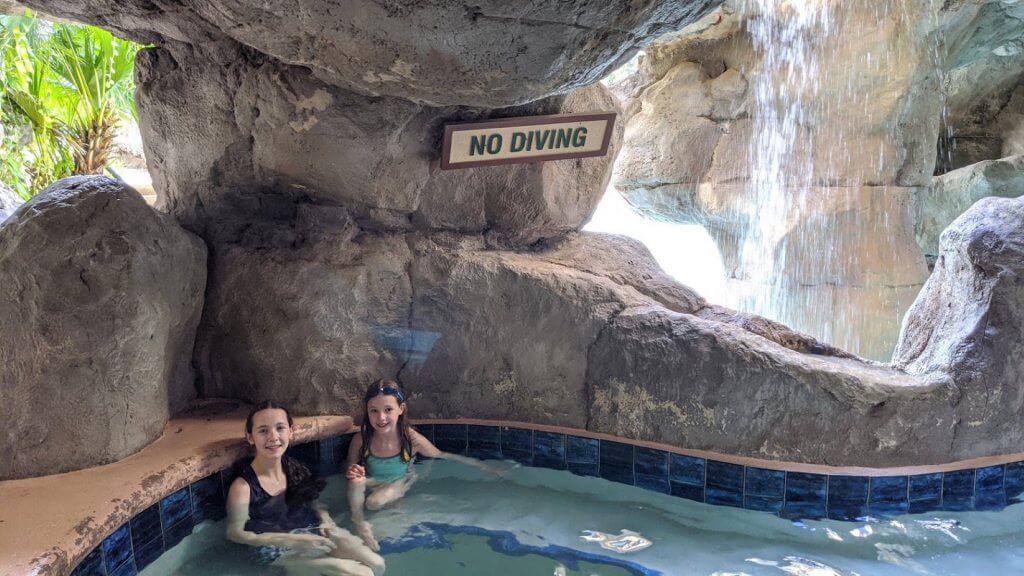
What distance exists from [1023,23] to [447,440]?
9.18 m

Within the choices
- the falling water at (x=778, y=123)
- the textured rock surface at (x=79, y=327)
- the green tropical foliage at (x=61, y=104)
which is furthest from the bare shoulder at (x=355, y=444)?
the falling water at (x=778, y=123)

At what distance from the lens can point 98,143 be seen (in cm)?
871

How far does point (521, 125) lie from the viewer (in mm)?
4141

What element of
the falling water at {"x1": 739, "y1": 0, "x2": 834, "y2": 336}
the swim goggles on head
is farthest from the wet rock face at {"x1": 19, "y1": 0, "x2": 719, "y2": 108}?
the falling water at {"x1": 739, "y1": 0, "x2": 834, "y2": 336}

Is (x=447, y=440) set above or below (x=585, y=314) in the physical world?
below

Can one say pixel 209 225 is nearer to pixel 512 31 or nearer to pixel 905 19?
pixel 512 31

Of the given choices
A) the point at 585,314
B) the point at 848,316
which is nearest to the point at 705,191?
the point at 848,316

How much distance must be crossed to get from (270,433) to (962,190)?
9.43 meters

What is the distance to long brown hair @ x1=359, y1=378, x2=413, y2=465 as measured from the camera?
13.0ft

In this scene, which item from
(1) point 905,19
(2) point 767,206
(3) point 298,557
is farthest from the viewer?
(2) point 767,206

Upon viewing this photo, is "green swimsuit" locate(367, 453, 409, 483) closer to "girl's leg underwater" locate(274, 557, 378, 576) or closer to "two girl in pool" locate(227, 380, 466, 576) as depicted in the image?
"two girl in pool" locate(227, 380, 466, 576)

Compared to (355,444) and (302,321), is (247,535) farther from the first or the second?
(302,321)

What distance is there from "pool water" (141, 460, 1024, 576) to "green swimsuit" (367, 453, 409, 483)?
5.4 inches

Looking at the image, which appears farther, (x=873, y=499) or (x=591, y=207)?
(x=591, y=207)
